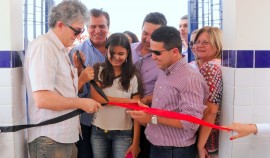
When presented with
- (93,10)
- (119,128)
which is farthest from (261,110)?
(93,10)

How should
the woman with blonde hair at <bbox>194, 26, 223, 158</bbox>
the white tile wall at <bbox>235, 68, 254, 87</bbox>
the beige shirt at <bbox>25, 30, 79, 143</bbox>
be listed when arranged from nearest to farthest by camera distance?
the beige shirt at <bbox>25, 30, 79, 143</bbox>, the white tile wall at <bbox>235, 68, 254, 87</bbox>, the woman with blonde hair at <bbox>194, 26, 223, 158</bbox>

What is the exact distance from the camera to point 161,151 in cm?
200

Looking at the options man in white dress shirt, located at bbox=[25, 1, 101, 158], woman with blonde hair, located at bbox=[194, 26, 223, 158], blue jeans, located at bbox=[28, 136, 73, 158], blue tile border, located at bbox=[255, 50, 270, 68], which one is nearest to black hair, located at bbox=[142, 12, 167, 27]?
woman with blonde hair, located at bbox=[194, 26, 223, 158]

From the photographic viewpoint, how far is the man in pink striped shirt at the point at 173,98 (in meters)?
1.89

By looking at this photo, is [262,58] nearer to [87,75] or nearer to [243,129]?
[243,129]

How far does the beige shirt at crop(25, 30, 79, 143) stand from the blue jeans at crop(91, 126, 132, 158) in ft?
1.30

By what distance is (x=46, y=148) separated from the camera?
1824mm

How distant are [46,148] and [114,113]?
63 centimetres

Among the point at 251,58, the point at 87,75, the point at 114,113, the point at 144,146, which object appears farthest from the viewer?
the point at 144,146

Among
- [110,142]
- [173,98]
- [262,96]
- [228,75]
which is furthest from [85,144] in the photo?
[262,96]

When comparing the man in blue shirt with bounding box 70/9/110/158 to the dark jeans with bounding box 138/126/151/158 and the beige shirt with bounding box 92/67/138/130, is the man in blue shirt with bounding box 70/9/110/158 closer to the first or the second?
the beige shirt with bounding box 92/67/138/130

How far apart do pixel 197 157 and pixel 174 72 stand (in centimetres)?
63

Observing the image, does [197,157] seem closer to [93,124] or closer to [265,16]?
[93,124]

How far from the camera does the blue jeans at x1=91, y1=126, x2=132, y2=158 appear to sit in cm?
233
